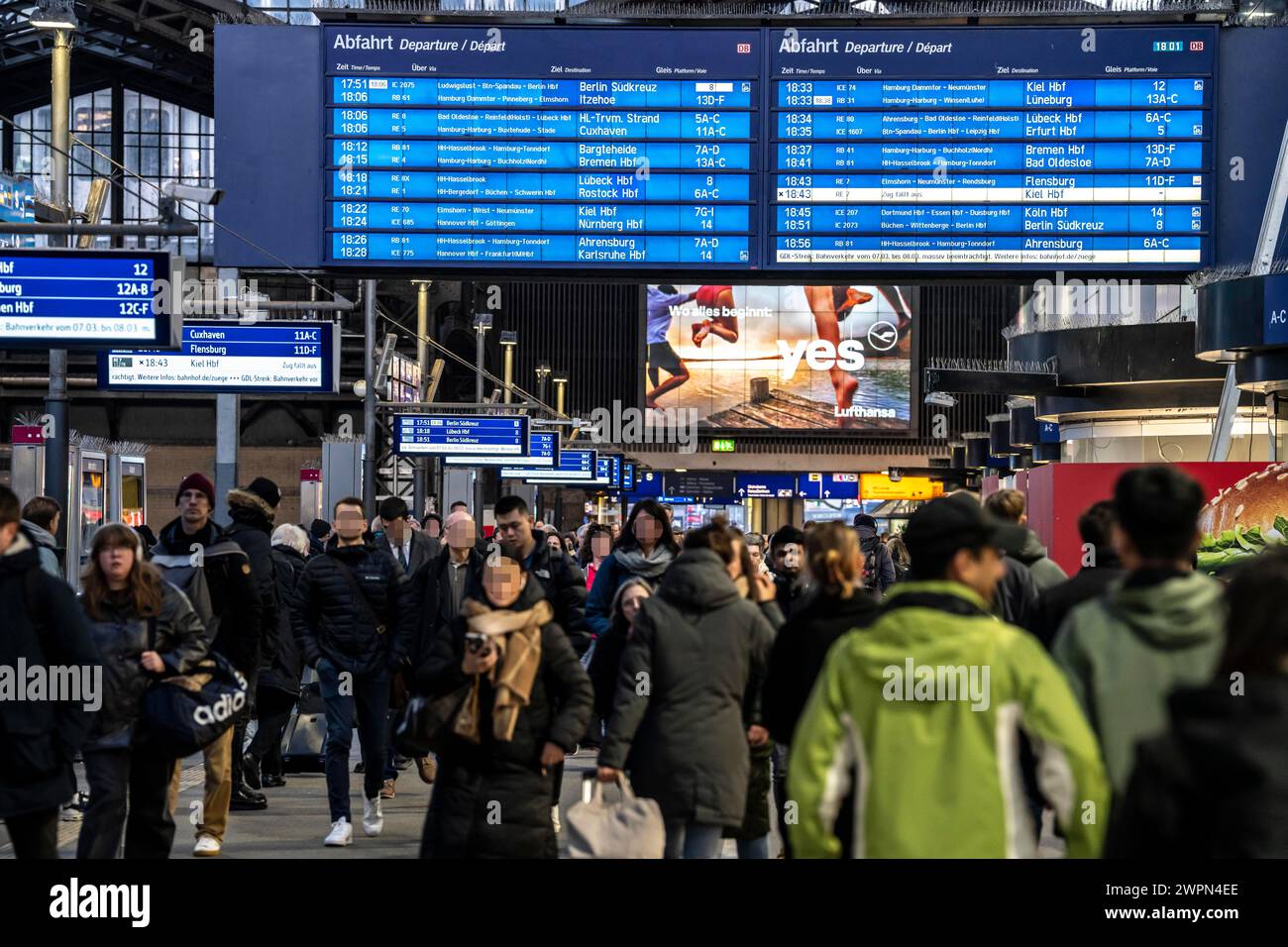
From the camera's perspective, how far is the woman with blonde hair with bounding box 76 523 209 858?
7.25 meters

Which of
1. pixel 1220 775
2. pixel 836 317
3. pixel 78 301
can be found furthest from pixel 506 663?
pixel 836 317

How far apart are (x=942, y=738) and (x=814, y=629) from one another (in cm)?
213

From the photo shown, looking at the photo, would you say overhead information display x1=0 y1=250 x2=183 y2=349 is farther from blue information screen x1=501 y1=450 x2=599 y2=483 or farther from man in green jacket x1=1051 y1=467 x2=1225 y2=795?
blue information screen x1=501 y1=450 x2=599 y2=483

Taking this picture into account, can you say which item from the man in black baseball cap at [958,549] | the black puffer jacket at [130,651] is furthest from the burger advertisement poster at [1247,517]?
the man in black baseball cap at [958,549]

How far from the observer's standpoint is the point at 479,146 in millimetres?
13789

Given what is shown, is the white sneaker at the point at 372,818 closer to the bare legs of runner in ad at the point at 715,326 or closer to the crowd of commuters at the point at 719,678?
the crowd of commuters at the point at 719,678

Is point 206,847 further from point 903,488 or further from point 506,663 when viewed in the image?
point 903,488

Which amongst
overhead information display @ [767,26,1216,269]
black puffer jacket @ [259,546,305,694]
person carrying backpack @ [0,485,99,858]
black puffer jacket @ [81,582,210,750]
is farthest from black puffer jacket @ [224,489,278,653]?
overhead information display @ [767,26,1216,269]

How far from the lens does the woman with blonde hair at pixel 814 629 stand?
6277 mm

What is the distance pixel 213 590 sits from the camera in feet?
32.6

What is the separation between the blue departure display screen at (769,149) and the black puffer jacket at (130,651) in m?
6.48
